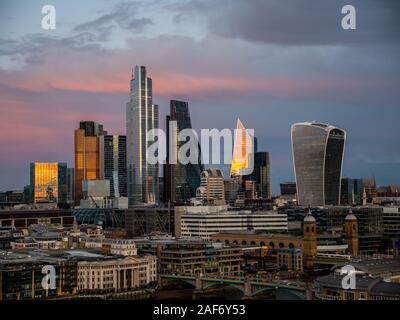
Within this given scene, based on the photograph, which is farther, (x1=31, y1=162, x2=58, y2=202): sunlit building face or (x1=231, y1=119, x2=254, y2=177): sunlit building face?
(x1=31, y1=162, x2=58, y2=202): sunlit building face

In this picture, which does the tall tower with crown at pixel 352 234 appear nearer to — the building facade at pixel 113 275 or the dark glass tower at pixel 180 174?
the building facade at pixel 113 275

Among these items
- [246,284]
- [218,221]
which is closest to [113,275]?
[246,284]

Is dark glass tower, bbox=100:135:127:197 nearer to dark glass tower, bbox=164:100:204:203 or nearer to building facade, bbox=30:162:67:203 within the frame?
building facade, bbox=30:162:67:203

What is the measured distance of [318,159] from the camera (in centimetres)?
2716

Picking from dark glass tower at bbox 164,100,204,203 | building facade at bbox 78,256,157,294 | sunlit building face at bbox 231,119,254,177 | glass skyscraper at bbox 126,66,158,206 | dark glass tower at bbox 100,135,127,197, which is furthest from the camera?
dark glass tower at bbox 100,135,127,197

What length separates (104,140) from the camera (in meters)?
42.2

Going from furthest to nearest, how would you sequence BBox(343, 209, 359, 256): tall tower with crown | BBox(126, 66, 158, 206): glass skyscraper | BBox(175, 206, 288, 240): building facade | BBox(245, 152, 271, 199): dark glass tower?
1. BBox(126, 66, 158, 206): glass skyscraper
2. BBox(245, 152, 271, 199): dark glass tower
3. BBox(175, 206, 288, 240): building facade
4. BBox(343, 209, 359, 256): tall tower with crown

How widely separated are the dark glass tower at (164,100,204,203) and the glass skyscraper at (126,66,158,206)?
3385mm

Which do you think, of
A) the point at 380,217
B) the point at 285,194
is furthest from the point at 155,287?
the point at 285,194

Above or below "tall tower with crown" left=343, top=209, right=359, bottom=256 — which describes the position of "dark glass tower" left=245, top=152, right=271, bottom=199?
above

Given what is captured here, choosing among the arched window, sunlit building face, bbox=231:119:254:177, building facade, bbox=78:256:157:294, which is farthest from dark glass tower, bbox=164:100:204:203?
building facade, bbox=78:256:157:294

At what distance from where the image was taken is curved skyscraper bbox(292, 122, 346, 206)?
26.8 metres

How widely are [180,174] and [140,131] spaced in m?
7.47
